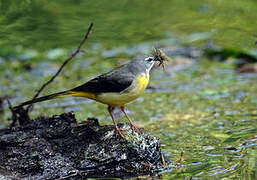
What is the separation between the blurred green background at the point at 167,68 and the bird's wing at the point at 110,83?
113 centimetres

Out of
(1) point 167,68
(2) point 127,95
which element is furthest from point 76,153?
(1) point 167,68

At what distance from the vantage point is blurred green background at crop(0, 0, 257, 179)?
6.08m

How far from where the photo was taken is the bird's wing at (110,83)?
5.52 metres

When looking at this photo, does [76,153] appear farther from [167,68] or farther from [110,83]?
[167,68]

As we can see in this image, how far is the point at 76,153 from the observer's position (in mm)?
5133

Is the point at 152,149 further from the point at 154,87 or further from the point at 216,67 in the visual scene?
the point at 216,67

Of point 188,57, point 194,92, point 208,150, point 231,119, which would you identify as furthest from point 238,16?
point 208,150

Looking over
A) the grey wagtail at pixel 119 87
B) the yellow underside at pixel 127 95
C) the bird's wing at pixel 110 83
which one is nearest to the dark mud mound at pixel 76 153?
the grey wagtail at pixel 119 87

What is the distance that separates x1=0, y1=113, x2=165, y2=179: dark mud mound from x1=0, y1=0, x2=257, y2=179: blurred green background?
421 millimetres

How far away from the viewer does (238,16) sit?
12.7 metres

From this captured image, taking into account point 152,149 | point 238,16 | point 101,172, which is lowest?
point 101,172

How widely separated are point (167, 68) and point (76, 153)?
228 inches

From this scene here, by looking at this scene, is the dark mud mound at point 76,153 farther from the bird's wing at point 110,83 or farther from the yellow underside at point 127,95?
the bird's wing at point 110,83

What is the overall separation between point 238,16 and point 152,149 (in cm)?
842
